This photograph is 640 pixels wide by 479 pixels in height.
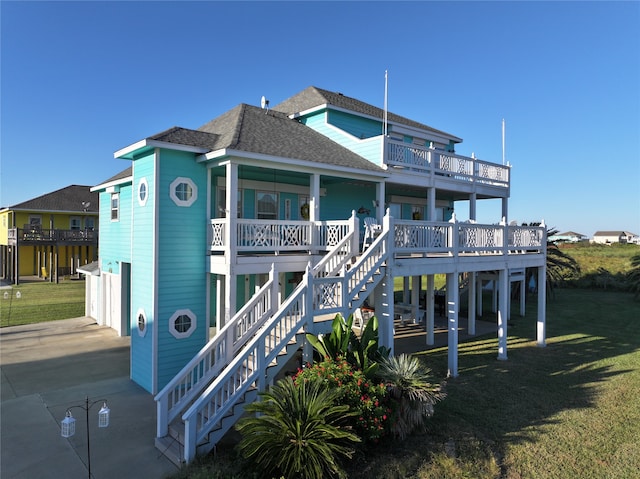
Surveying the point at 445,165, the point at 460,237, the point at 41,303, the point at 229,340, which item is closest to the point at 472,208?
the point at 445,165

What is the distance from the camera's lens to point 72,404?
9.52 m

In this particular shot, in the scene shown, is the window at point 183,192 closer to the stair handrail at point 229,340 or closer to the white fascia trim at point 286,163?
the white fascia trim at point 286,163

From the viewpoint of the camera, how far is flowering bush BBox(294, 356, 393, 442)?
7.06m

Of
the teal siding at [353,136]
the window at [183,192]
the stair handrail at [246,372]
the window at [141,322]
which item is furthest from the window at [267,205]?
the stair handrail at [246,372]

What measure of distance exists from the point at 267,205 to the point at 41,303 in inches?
657

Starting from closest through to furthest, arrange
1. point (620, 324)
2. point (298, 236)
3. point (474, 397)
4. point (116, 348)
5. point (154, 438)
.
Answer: point (154, 438), point (474, 397), point (298, 236), point (116, 348), point (620, 324)

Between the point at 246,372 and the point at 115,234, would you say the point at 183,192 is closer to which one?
the point at 246,372

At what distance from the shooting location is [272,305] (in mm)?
9641

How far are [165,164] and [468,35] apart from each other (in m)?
12.9

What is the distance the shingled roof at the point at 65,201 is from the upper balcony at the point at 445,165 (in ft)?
103

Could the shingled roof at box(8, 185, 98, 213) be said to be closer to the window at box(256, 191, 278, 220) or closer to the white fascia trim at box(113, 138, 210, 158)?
the window at box(256, 191, 278, 220)

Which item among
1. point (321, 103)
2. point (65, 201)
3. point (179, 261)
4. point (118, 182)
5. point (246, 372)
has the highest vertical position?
point (321, 103)

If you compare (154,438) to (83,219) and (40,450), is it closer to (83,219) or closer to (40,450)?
(40,450)

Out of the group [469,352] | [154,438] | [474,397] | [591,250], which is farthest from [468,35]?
[591,250]
